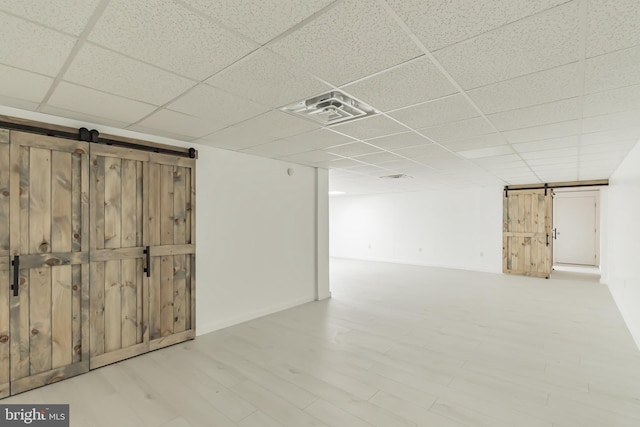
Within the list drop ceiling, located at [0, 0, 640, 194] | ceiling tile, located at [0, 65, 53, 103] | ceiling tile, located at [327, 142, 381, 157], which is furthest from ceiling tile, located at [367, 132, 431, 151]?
ceiling tile, located at [0, 65, 53, 103]

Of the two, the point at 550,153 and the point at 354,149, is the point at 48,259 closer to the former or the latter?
the point at 354,149

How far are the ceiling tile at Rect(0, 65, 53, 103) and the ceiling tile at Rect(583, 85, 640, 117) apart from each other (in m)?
3.88

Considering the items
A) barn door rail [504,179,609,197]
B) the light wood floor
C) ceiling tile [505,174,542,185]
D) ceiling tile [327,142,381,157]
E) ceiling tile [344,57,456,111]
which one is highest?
ceiling tile [344,57,456,111]

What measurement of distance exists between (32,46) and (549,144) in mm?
4799

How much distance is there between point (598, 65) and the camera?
182 centimetres

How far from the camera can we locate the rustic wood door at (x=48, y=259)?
2.56m

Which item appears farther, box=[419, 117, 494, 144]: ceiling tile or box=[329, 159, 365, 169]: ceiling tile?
box=[329, 159, 365, 169]: ceiling tile

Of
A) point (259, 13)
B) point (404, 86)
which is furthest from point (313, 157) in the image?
point (259, 13)

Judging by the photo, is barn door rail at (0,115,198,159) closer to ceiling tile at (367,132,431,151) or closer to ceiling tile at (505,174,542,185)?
ceiling tile at (367,132,431,151)

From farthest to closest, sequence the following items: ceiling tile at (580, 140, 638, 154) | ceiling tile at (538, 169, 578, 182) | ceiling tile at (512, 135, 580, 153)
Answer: ceiling tile at (538, 169, 578, 182) < ceiling tile at (580, 140, 638, 154) < ceiling tile at (512, 135, 580, 153)

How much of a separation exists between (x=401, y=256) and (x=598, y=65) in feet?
28.0

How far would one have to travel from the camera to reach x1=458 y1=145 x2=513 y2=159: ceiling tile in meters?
3.93

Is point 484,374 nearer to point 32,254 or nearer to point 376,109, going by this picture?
point 376,109

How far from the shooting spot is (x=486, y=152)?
4.18 m
